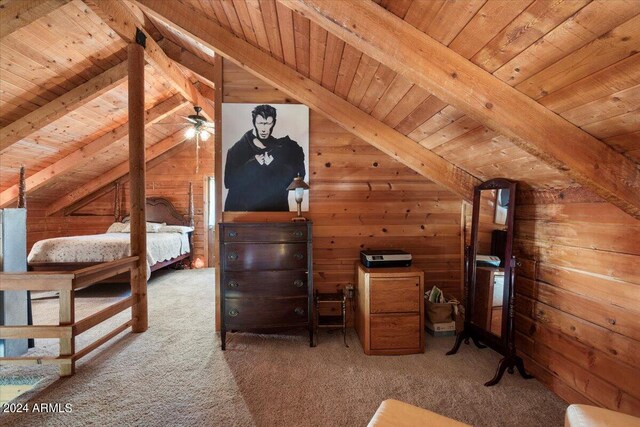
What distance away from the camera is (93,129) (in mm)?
4258

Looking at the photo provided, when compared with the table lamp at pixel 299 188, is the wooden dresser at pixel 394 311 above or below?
below

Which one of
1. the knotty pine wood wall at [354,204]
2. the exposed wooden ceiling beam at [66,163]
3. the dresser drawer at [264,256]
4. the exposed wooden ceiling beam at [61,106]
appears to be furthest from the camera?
the exposed wooden ceiling beam at [66,163]

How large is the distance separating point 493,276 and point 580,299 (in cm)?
53

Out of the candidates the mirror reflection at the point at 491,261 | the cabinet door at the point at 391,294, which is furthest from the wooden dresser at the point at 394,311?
the mirror reflection at the point at 491,261

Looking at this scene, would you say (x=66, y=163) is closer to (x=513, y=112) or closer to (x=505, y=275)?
(x=513, y=112)

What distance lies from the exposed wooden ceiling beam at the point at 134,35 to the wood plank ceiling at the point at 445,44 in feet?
1.16

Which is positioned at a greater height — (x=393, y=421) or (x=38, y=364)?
(x=393, y=421)

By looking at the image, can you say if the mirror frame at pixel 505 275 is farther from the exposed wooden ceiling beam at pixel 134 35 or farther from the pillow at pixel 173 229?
the pillow at pixel 173 229

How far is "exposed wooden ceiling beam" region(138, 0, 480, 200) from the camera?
7.66 ft

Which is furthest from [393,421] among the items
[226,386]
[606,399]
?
[606,399]

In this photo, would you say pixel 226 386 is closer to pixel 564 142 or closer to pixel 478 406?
pixel 478 406

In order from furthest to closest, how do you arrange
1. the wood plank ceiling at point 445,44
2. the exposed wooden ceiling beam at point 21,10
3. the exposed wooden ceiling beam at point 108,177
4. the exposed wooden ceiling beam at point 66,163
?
the exposed wooden ceiling beam at point 108,177 → the exposed wooden ceiling beam at point 66,163 → the exposed wooden ceiling beam at point 21,10 → the wood plank ceiling at point 445,44

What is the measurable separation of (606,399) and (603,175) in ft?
4.22

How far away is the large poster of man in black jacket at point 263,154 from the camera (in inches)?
108
